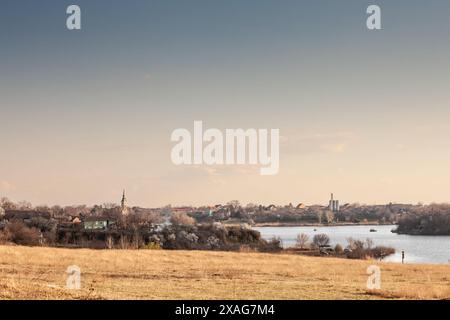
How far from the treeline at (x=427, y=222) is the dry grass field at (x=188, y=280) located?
7470 centimetres

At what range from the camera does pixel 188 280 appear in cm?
2586

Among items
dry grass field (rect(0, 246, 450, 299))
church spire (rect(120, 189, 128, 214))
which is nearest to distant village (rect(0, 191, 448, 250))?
church spire (rect(120, 189, 128, 214))

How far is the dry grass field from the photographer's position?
19453mm

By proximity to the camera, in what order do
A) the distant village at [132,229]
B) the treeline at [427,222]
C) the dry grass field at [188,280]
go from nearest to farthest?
1. the dry grass field at [188,280]
2. the distant village at [132,229]
3. the treeline at [427,222]

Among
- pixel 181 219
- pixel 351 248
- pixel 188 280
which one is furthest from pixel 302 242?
pixel 188 280

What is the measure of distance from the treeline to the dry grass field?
74702mm

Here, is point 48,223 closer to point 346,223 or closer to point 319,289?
point 319,289

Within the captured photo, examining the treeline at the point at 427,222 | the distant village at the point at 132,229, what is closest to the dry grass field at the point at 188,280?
the distant village at the point at 132,229

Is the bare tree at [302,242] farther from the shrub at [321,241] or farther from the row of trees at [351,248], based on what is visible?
the shrub at [321,241]

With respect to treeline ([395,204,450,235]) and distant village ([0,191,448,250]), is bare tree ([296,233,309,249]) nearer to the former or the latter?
distant village ([0,191,448,250])

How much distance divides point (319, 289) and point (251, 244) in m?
51.2

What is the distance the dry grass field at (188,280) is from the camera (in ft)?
63.8

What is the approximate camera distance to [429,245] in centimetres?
8275
